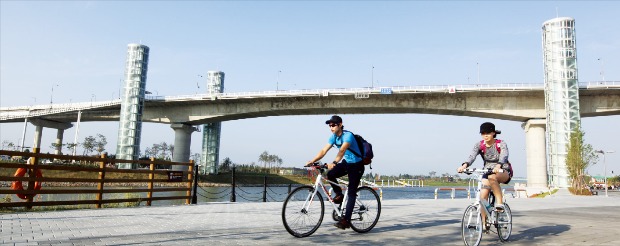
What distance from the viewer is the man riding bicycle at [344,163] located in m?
5.91

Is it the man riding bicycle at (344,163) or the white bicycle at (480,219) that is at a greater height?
the man riding bicycle at (344,163)

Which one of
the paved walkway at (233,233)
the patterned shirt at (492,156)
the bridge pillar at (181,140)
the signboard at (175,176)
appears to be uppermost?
the bridge pillar at (181,140)

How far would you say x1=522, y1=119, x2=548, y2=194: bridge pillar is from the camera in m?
40.0

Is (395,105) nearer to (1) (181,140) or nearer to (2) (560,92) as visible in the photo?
(2) (560,92)

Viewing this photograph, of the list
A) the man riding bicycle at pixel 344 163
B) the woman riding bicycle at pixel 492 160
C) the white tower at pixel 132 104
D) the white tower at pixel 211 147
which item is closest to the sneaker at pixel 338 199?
the man riding bicycle at pixel 344 163

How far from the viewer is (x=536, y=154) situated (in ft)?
135

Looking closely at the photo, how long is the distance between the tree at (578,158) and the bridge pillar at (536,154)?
6297mm

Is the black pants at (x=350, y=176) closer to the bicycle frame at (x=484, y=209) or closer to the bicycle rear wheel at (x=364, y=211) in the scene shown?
the bicycle rear wheel at (x=364, y=211)

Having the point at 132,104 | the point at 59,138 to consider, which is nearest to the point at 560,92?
the point at 132,104

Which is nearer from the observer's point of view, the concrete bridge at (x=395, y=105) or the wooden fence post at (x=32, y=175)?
the wooden fence post at (x=32, y=175)

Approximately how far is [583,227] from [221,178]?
220 ft

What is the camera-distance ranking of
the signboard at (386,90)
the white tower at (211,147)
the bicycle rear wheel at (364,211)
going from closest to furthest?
1. the bicycle rear wheel at (364,211)
2. the signboard at (386,90)
3. the white tower at (211,147)

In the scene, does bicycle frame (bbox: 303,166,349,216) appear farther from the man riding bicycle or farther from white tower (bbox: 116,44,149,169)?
white tower (bbox: 116,44,149,169)

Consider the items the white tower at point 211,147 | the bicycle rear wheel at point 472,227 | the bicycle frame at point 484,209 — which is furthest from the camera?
the white tower at point 211,147
